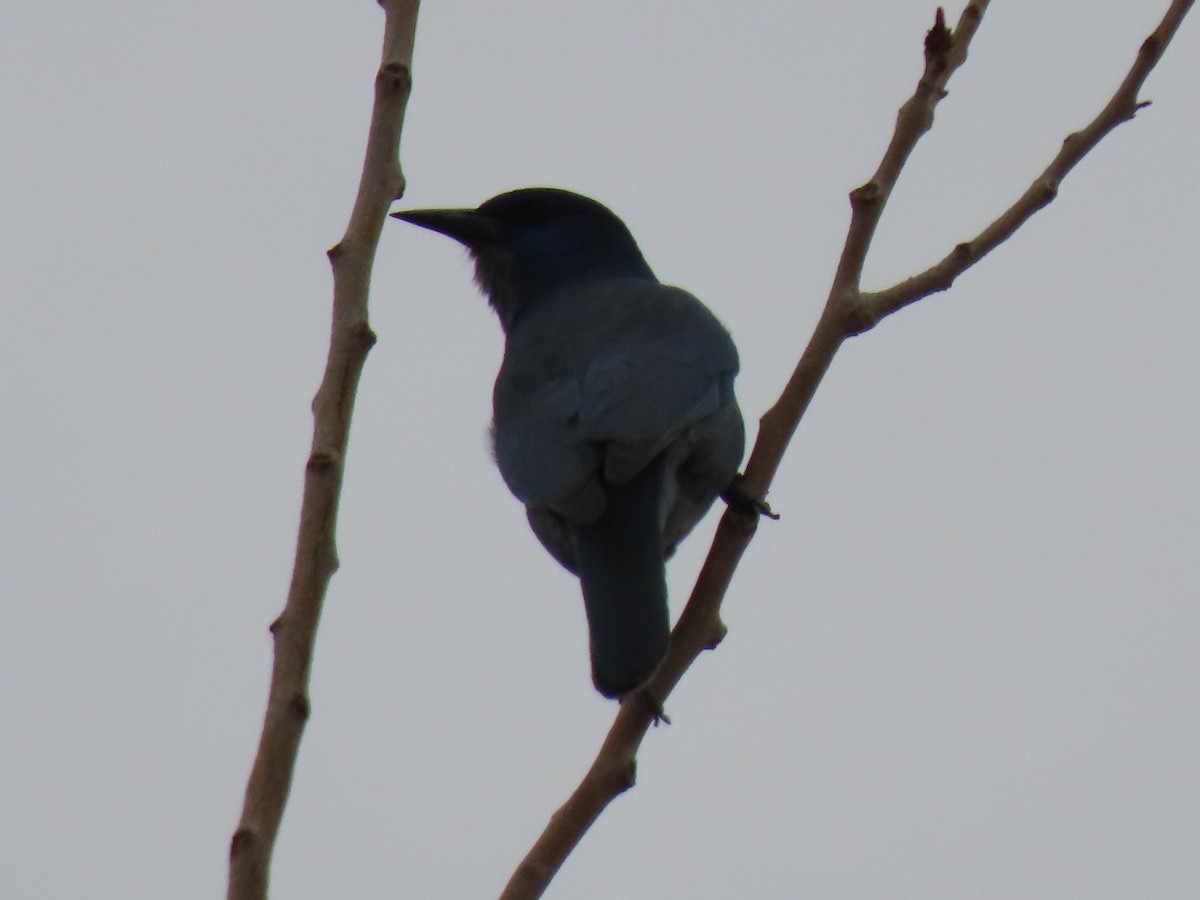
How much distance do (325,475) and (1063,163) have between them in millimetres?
1668

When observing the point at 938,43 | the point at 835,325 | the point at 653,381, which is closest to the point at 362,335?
the point at 835,325

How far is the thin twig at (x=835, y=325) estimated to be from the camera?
3148 mm

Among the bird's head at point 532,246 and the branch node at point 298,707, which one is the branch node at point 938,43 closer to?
the branch node at point 298,707

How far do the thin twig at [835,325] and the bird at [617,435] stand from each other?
0.13 metres

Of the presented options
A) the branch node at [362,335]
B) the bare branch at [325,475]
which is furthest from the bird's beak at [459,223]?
the branch node at [362,335]

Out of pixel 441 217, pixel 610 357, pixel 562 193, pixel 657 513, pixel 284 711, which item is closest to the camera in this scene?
pixel 284 711

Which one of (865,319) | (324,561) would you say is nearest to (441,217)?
(865,319)

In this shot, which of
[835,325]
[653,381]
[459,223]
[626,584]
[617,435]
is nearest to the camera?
[835,325]

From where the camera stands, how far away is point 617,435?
13.2ft

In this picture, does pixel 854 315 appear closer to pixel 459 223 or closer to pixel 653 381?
pixel 653 381

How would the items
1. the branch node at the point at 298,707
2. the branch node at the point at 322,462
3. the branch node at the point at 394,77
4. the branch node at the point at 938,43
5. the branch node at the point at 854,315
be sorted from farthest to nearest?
the branch node at the point at 854,315 < the branch node at the point at 938,43 < the branch node at the point at 394,77 < the branch node at the point at 322,462 < the branch node at the point at 298,707

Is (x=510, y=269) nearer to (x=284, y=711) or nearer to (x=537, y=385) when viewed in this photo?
(x=537, y=385)

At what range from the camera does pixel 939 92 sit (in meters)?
3.21

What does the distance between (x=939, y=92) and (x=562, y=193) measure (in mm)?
2688
